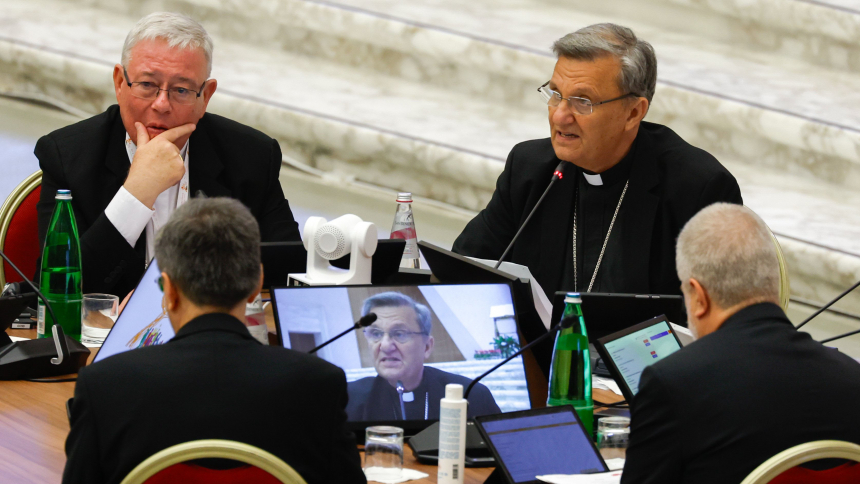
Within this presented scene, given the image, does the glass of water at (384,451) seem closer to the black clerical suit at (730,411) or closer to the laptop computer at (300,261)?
the black clerical suit at (730,411)

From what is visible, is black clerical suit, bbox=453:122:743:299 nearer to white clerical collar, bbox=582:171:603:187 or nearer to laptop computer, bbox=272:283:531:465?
white clerical collar, bbox=582:171:603:187

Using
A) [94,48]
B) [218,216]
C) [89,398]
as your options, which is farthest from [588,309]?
[94,48]

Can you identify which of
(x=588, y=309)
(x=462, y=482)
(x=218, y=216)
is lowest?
(x=462, y=482)

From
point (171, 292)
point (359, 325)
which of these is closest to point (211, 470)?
point (171, 292)

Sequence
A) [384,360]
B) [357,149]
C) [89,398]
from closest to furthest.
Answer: [89,398], [384,360], [357,149]

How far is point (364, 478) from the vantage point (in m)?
1.48

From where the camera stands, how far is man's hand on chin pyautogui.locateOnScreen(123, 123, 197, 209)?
2496 millimetres

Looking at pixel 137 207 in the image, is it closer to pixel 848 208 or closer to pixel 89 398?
pixel 89 398

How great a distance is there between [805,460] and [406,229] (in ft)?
4.32

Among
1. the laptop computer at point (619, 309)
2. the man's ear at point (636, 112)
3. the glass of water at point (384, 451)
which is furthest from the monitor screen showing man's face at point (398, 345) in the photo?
the man's ear at point (636, 112)

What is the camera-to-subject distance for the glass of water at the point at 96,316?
2.20 m

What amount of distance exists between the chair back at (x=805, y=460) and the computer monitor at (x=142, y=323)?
38.7 inches

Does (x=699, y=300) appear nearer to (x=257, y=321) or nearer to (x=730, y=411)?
(x=730, y=411)

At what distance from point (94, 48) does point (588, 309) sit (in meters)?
4.64
